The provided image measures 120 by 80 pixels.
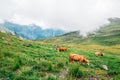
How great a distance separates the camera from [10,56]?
22812mm

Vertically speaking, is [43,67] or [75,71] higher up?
[43,67]

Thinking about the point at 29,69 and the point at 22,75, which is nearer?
the point at 22,75

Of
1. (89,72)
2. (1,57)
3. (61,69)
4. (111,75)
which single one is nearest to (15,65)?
(1,57)

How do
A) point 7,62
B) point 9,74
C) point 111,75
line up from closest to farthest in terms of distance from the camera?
point 9,74 < point 7,62 < point 111,75

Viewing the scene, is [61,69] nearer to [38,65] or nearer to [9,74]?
[38,65]

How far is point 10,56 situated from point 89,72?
7.96m

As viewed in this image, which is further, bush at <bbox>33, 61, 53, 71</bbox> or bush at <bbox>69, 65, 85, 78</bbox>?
bush at <bbox>33, 61, 53, 71</bbox>

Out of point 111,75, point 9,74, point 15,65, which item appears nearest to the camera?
point 9,74

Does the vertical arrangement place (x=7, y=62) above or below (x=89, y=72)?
above

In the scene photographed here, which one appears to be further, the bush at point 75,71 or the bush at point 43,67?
the bush at point 43,67

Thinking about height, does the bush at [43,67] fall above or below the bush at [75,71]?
→ above

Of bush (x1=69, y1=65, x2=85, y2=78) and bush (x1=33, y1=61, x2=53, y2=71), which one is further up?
bush (x1=33, y1=61, x2=53, y2=71)

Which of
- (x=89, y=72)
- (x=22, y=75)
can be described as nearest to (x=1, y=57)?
(x=22, y=75)

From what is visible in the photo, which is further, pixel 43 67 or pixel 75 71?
Result: pixel 43 67
